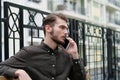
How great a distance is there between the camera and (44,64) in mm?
3174

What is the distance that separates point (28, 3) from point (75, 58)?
21.0 metres

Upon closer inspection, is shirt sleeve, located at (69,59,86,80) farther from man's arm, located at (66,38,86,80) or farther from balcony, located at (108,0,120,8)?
balcony, located at (108,0,120,8)

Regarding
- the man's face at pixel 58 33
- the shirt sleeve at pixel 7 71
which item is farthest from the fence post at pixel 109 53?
the shirt sleeve at pixel 7 71

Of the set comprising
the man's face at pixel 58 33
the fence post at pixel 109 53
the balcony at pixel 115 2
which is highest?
the balcony at pixel 115 2

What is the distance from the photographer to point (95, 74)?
6.24m

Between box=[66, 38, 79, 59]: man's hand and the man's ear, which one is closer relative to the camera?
the man's ear

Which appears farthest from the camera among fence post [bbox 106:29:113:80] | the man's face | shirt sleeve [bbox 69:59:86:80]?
fence post [bbox 106:29:113:80]

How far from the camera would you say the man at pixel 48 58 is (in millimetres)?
3010

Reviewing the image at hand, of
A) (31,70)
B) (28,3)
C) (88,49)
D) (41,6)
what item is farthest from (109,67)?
(41,6)

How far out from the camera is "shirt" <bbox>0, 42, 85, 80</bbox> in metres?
2.98

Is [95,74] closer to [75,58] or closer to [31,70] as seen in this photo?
[75,58]

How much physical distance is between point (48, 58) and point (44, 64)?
0.07 meters

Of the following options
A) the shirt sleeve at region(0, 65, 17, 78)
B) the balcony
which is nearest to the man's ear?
the shirt sleeve at region(0, 65, 17, 78)

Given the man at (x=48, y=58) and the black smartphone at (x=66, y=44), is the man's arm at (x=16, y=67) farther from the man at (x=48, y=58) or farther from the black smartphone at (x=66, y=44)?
the black smartphone at (x=66, y=44)
